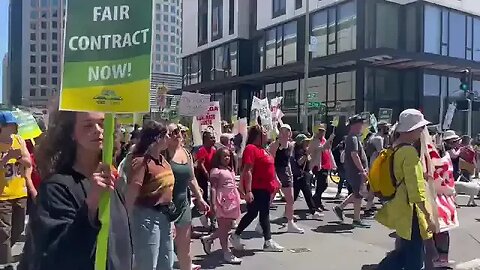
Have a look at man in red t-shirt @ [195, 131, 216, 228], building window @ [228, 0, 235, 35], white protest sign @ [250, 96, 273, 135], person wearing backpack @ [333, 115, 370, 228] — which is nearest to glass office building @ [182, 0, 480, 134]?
building window @ [228, 0, 235, 35]

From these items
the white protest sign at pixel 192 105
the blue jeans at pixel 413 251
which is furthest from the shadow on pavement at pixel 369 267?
the white protest sign at pixel 192 105

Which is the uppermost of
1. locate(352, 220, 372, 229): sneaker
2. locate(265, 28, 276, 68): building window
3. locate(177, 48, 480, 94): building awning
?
locate(265, 28, 276, 68): building window

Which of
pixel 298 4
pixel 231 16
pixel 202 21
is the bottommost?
pixel 298 4

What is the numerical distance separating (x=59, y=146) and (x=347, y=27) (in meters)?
29.8

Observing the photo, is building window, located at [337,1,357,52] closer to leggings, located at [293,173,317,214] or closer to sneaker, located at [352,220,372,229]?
leggings, located at [293,173,317,214]

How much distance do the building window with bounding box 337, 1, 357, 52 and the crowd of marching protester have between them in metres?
20.9

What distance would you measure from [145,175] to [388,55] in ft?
84.0

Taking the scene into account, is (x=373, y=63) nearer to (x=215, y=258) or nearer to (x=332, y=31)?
(x=332, y=31)

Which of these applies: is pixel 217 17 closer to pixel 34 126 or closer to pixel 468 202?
pixel 468 202

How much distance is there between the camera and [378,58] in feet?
96.8

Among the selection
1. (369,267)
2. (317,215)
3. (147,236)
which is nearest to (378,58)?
(317,215)

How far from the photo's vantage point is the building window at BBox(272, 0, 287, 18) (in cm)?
3712

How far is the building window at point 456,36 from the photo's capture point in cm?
3288

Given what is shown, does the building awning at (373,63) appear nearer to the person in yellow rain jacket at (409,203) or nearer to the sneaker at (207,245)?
the sneaker at (207,245)
